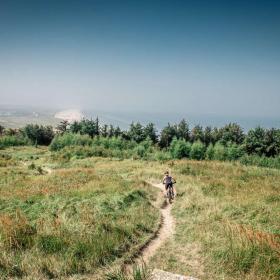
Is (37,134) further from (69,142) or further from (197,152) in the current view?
(197,152)

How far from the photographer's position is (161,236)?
470 inches

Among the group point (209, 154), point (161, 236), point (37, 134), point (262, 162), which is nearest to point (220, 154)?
point (209, 154)

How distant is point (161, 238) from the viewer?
38.4 ft

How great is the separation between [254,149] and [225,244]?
6782 cm

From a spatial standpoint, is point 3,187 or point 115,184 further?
point 3,187

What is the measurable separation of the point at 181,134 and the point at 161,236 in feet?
243

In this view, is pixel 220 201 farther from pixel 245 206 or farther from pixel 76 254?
pixel 76 254

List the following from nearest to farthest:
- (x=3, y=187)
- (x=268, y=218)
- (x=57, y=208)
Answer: (x=268, y=218) < (x=57, y=208) < (x=3, y=187)

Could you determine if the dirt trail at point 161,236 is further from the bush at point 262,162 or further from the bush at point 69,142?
the bush at point 69,142

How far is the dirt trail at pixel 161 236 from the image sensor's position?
984 centimetres

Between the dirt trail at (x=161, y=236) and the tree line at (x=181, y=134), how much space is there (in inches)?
2245

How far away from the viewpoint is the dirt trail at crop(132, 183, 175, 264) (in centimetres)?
984

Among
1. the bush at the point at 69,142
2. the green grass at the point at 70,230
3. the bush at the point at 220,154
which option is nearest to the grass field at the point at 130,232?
the green grass at the point at 70,230

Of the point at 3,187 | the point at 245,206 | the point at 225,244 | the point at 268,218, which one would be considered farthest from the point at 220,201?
the point at 3,187
